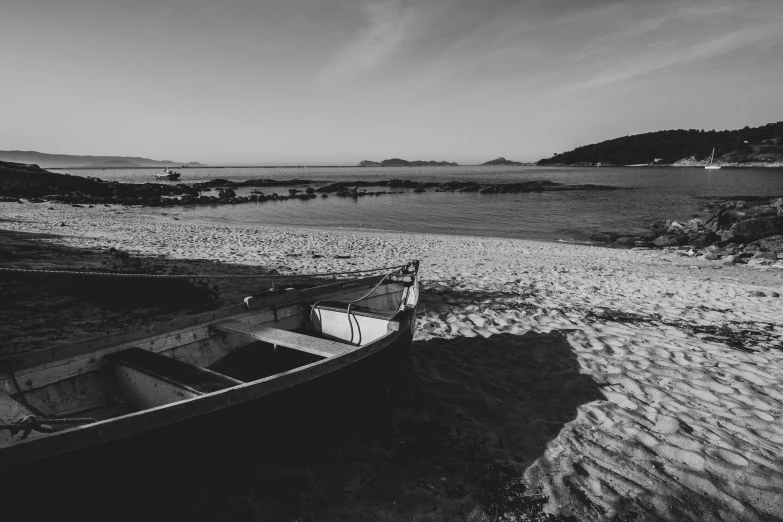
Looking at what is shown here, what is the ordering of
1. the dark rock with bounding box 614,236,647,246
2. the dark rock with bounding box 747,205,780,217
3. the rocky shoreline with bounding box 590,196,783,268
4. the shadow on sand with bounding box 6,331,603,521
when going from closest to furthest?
the shadow on sand with bounding box 6,331,603,521 → the rocky shoreline with bounding box 590,196,783,268 → the dark rock with bounding box 614,236,647,246 → the dark rock with bounding box 747,205,780,217

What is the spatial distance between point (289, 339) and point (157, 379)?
142cm

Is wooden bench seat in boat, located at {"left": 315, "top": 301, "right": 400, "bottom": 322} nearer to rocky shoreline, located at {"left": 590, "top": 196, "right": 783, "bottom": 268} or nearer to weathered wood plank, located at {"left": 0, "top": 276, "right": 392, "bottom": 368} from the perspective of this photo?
weathered wood plank, located at {"left": 0, "top": 276, "right": 392, "bottom": 368}

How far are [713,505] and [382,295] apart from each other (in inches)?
180

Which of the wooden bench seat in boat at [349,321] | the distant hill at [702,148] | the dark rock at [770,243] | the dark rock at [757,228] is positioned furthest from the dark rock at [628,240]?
the distant hill at [702,148]

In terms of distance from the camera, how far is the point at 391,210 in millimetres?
33438

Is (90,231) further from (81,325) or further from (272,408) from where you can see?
(272,408)

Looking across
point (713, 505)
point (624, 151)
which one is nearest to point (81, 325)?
point (713, 505)

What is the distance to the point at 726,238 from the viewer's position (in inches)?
696

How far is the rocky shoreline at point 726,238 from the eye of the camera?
14.1m

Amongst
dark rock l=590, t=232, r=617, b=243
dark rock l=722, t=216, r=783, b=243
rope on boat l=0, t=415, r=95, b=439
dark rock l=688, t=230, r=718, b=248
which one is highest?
rope on boat l=0, t=415, r=95, b=439

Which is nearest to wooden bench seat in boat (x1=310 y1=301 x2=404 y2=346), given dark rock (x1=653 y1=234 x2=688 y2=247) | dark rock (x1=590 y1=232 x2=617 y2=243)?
dark rock (x1=653 y1=234 x2=688 y2=247)

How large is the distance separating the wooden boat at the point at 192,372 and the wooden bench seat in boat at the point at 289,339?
0.01 m

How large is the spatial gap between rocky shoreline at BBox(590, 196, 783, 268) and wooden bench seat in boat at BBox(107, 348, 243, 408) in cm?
1611

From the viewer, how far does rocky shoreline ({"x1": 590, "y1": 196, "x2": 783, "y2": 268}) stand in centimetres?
1415
